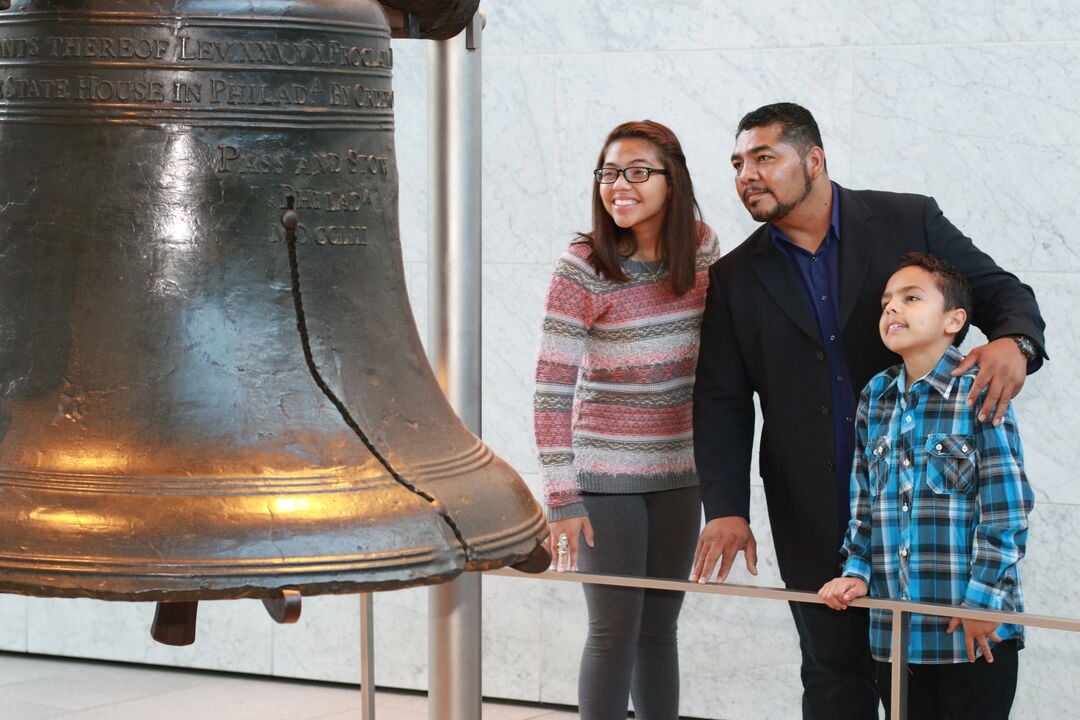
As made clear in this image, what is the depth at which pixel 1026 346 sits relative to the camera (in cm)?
301

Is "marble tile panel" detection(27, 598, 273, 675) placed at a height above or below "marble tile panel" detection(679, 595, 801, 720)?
below

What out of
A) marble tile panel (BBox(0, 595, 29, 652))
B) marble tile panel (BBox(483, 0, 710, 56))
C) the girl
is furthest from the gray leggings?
marble tile panel (BBox(0, 595, 29, 652))

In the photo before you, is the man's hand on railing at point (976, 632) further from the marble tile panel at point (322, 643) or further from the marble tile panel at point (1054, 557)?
the marble tile panel at point (322, 643)

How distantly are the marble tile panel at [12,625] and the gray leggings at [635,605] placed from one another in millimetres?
2995

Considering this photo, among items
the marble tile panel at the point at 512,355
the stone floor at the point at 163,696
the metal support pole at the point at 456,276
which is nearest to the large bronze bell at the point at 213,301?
the metal support pole at the point at 456,276

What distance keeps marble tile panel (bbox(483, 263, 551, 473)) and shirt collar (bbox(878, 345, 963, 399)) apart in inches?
82.8

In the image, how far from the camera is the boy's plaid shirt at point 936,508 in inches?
116

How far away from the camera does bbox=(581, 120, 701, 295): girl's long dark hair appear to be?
332cm

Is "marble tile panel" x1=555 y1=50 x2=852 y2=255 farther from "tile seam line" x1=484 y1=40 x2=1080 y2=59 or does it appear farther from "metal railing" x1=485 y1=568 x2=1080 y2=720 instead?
"metal railing" x1=485 y1=568 x2=1080 y2=720

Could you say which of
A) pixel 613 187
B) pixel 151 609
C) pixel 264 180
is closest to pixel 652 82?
pixel 613 187

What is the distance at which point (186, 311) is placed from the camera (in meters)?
1.74

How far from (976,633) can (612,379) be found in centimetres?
89

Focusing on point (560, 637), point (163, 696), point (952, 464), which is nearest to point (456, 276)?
point (560, 637)

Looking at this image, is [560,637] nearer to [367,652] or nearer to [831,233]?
[367,652]
